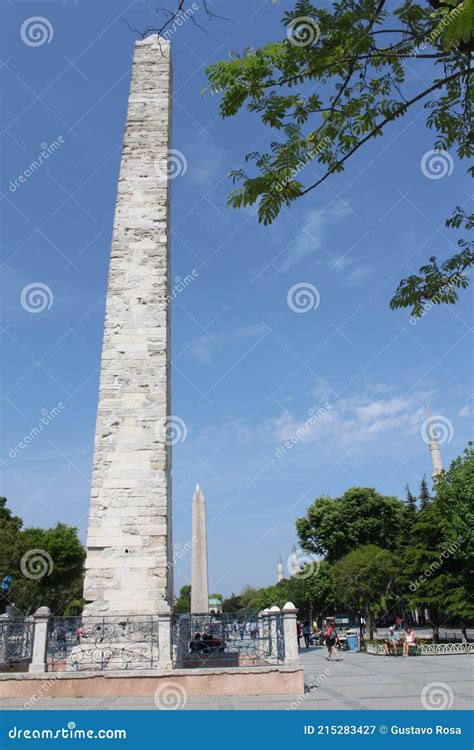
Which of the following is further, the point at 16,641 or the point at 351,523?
the point at 351,523

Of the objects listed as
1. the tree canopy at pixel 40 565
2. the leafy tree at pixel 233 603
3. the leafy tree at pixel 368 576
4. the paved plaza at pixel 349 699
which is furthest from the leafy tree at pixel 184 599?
the paved plaza at pixel 349 699

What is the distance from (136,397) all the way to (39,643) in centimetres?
485

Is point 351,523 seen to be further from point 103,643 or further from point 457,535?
point 103,643

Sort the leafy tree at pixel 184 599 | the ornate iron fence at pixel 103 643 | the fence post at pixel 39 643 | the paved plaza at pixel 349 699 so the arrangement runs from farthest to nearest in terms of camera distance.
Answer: the leafy tree at pixel 184 599 → the ornate iron fence at pixel 103 643 → the fence post at pixel 39 643 → the paved plaza at pixel 349 699

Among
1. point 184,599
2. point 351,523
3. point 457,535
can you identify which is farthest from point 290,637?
point 184,599

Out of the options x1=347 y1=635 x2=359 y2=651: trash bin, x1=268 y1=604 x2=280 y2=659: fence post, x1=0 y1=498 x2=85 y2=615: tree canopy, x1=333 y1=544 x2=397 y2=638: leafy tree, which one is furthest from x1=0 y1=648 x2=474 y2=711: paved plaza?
x1=0 y1=498 x2=85 y2=615: tree canopy

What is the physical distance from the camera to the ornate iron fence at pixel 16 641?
10.0m

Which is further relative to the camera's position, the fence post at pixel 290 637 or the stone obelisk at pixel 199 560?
the stone obelisk at pixel 199 560

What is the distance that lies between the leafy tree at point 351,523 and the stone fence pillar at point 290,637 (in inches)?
1171

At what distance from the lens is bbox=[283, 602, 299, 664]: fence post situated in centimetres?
961

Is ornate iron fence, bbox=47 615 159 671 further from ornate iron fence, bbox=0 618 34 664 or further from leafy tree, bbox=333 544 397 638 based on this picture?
leafy tree, bbox=333 544 397 638

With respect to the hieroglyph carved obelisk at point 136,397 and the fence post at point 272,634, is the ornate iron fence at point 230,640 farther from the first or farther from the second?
the hieroglyph carved obelisk at point 136,397

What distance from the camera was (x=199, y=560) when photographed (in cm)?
1941
